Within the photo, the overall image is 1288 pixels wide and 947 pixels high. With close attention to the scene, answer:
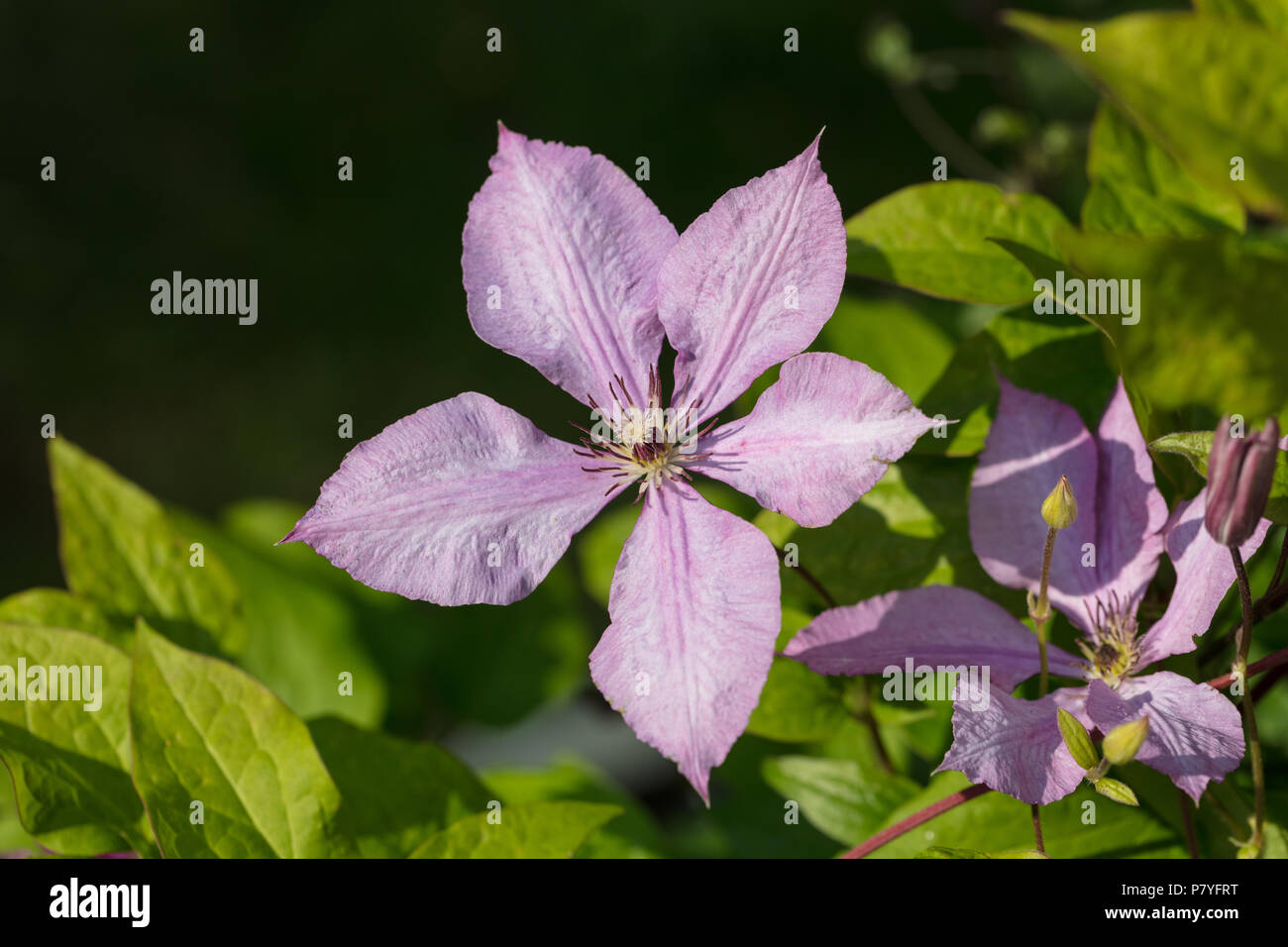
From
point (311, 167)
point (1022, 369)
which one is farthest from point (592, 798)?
point (311, 167)

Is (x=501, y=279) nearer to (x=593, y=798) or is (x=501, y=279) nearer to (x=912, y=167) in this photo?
(x=593, y=798)

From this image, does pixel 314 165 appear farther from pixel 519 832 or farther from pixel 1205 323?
pixel 1205 323

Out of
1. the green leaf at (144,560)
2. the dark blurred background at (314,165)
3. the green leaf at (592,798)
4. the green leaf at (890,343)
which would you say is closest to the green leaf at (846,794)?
the green leaf at (592,798)

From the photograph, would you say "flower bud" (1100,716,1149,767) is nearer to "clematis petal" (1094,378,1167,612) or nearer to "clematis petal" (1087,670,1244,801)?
"clematis petal" (1087,670,1244,801)

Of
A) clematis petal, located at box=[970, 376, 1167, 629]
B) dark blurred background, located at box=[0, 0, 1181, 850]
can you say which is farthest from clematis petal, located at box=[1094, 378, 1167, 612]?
dark blurred background, located at box=[0, 0, 1181, 850]

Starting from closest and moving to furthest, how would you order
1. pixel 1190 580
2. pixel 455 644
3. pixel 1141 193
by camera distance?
pixel 1190 580
pixel 1141 193
pixel 455 644

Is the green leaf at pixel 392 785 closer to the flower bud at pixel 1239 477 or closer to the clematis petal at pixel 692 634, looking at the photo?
the clematis petal at pixel 692 634

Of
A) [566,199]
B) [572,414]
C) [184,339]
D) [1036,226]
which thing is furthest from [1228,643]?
[184,339]
